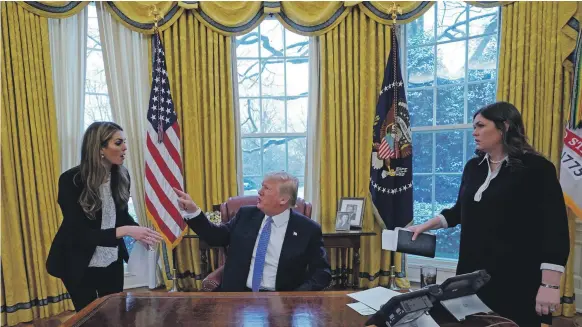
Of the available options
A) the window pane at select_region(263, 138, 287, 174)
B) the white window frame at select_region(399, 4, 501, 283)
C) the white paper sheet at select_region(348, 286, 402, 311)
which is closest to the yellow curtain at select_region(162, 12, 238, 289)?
the window pane at select_region(263, 138, 287, 174)

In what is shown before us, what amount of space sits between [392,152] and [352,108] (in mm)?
587

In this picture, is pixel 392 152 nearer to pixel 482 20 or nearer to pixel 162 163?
pixel 482 20

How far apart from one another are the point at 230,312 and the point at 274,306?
0.17 meters

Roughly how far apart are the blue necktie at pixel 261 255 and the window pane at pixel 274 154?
194 centimetres

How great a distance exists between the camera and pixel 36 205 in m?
3.02

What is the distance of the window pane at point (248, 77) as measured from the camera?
3840mm

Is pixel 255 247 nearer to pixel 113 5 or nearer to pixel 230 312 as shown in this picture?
pixel 230 312

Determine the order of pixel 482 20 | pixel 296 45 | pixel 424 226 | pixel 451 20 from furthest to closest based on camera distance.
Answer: pixel 296 45 < pixel 451 20 < pixel 482 20 < pixel 424 226

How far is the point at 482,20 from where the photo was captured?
3.46 meters

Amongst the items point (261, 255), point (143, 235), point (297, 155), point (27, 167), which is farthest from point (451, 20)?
point (27, 167)

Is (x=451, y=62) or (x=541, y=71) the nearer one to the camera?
(x=541, y=71)

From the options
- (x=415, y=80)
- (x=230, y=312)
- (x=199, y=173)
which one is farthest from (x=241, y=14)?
(x=230, y=312)

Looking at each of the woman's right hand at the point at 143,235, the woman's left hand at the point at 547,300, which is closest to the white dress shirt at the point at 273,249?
the woman's right hand at the point at 143,235

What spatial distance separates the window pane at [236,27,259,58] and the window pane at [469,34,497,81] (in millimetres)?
2126
